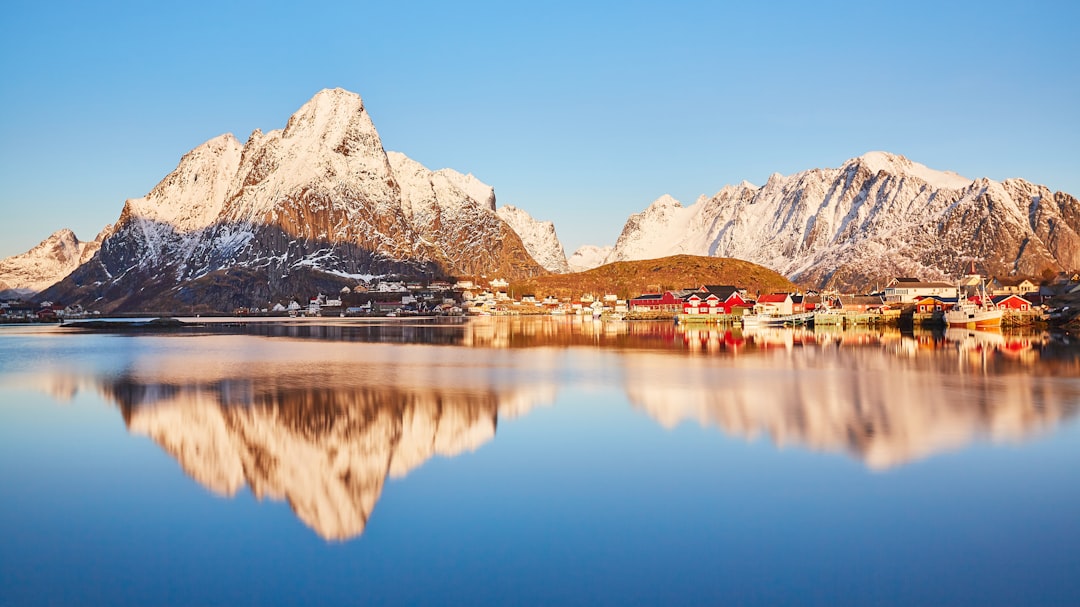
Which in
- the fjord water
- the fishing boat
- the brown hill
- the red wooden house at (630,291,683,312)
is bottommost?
the fjord water

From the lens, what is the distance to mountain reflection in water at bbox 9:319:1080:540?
19.3m

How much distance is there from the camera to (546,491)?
16656 millimetres

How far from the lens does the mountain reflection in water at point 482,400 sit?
19297 millimetres

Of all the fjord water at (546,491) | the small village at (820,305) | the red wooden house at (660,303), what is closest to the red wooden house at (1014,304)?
the small village at (820,305)

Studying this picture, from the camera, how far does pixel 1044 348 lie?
49.9 meters

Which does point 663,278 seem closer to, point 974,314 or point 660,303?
point 660,303

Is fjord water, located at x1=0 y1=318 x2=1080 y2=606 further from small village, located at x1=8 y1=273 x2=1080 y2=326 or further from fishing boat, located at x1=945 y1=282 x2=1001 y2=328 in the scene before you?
small village, located at x1=8 y1=273 x2=1080 y2=326

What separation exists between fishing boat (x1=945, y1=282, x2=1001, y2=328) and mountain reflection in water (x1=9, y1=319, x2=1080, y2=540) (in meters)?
24.3

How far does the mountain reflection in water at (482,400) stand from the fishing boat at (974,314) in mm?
24297

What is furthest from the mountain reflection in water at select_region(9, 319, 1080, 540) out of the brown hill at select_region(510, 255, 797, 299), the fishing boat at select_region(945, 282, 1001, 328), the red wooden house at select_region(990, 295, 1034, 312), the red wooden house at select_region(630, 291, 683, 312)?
the brown hill at select_region(510, 255, 797, 299)

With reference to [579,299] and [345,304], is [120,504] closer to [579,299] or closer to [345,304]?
[579,299]

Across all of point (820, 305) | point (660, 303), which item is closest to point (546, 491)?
point (820, 305)

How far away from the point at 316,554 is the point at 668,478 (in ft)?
26.1

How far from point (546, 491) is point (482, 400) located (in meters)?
12.8
